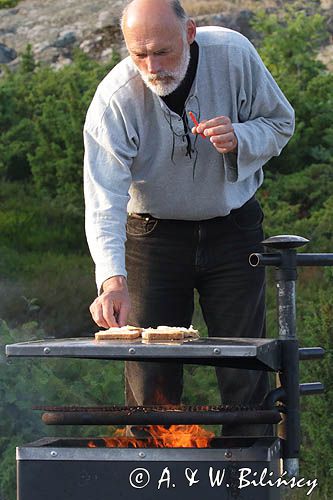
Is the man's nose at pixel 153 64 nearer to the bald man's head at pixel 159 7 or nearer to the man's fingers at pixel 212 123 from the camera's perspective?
the bald man's head at pixel 159 7

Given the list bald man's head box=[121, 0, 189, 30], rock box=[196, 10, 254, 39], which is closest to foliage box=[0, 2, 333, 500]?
rock box=[196, 10, 254, 39]

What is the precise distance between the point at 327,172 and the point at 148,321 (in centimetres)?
545

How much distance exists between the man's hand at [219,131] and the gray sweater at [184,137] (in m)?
0.17

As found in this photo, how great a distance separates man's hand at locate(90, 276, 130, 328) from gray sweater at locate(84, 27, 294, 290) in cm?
29

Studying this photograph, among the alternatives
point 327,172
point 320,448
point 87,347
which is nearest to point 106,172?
point 87,347

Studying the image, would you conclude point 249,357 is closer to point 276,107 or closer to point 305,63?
point 276,107

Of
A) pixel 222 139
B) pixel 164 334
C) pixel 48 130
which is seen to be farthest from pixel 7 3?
pixel 164 334

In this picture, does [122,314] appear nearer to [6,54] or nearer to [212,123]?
[212,123]

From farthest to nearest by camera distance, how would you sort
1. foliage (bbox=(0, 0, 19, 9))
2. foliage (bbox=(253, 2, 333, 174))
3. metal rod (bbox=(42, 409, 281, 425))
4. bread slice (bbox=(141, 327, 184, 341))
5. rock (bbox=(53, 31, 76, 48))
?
foliage (bbox=(0, 0, 19, 9)), rock (bbox=(53, 31, 76, 48)), foliage (bbox=(253, 2, 333, 174)), bread slice (bbox=(141, 327, 184, 341)), metal rod (bbox=(42, 409, 281, 425))

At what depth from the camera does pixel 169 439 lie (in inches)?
145

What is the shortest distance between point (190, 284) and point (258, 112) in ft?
2.06

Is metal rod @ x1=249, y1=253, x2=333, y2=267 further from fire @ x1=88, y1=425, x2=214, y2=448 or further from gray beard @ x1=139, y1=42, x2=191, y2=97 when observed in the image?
gray beard @ x1=139, y1=42, x2=191, y2=97

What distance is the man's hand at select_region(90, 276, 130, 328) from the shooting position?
3817 mm

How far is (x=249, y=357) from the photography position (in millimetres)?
3502
